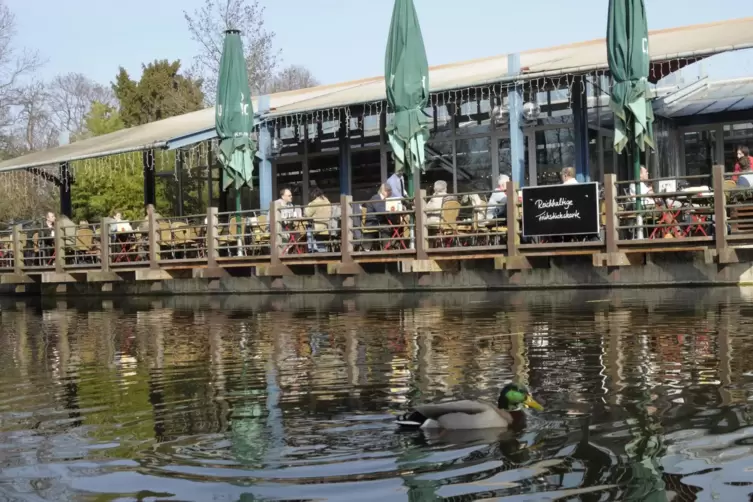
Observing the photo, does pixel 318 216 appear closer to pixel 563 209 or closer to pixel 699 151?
pixel 563 209

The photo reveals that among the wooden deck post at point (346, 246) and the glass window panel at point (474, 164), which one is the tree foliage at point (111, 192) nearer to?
the glass window panel at point (474, 164)

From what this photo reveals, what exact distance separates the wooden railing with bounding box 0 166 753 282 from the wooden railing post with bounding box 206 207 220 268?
0.02 metres

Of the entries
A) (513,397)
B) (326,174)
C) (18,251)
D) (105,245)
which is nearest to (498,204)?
(105,245)

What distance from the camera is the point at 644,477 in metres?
5.43

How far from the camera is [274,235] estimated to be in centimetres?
2147

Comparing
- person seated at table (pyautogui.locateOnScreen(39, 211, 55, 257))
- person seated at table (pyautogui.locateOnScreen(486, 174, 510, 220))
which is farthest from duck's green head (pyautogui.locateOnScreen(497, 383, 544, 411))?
person seated at table (pyautogui.locateOnScreen(39, 211, 55, 257))

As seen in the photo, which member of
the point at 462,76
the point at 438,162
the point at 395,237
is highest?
the point at 462,76

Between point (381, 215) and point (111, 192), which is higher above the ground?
point (111, 192)

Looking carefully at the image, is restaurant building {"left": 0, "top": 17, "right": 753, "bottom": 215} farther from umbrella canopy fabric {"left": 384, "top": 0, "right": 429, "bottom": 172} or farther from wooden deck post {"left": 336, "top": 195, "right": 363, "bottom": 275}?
wooden deck post {"left": 336, "top": 195, "right": 363, "bottom": 275}

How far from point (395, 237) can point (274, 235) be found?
2.90 m

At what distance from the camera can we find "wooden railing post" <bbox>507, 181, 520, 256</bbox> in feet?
59.6

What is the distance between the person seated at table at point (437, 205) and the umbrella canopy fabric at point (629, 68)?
127 inches

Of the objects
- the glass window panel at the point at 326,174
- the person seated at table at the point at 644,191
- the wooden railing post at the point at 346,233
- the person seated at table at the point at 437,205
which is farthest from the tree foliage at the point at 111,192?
the person seated at table at the point at 644,191

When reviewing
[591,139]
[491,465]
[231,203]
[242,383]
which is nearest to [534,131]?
[591,139]
